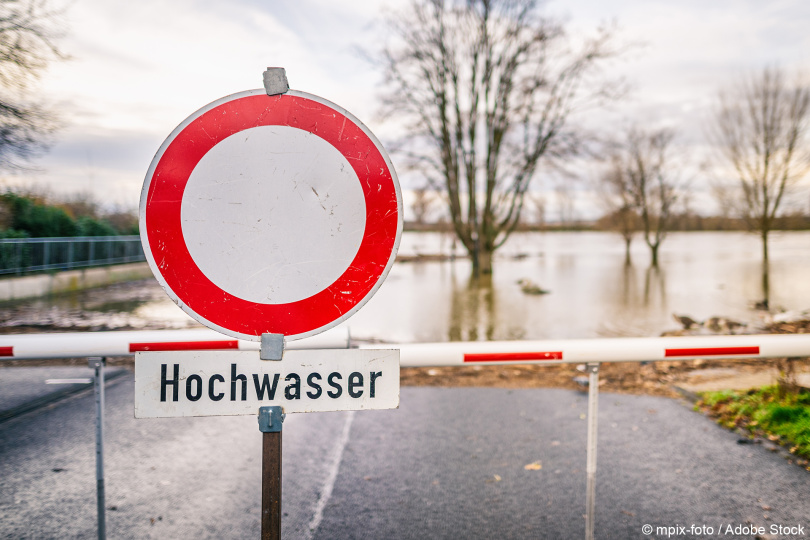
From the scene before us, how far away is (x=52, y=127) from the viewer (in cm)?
1107

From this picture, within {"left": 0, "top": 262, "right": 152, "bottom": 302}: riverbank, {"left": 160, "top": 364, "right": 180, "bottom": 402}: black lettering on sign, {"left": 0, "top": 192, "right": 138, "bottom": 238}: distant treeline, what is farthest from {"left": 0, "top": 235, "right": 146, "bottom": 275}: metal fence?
{"left": 160, "top": 364, "right": 180, "bottom": 402}: black lettering on sign

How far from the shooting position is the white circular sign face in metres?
1.54

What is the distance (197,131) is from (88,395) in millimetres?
5049

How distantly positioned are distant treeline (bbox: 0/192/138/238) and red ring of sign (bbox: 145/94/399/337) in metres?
14.0

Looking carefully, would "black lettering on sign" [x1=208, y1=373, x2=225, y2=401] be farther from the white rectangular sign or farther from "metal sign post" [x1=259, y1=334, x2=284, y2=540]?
"metal sign post" [x1=259, y1=334, x2=284, y2=540]

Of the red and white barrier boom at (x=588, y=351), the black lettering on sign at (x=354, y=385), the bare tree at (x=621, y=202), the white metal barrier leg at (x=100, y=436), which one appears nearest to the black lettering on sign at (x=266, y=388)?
the black lettering on sign at (x=354, y=385)

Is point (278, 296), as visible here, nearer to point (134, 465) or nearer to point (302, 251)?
point (302, 251)

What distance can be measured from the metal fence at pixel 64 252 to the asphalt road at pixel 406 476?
9424 millimetres

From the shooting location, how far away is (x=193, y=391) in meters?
1.58

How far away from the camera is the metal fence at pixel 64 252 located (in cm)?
1602

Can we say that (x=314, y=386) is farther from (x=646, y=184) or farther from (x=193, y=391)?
(x=646, y=184)

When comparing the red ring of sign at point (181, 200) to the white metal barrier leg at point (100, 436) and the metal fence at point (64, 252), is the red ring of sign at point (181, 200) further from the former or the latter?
the metal fence at point (64, 252)

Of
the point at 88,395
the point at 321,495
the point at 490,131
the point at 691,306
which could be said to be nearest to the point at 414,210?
the point at 490,131

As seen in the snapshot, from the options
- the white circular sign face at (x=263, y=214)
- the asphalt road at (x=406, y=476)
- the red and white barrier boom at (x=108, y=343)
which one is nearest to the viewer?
the white circular sign face at (x=263, y=214)
